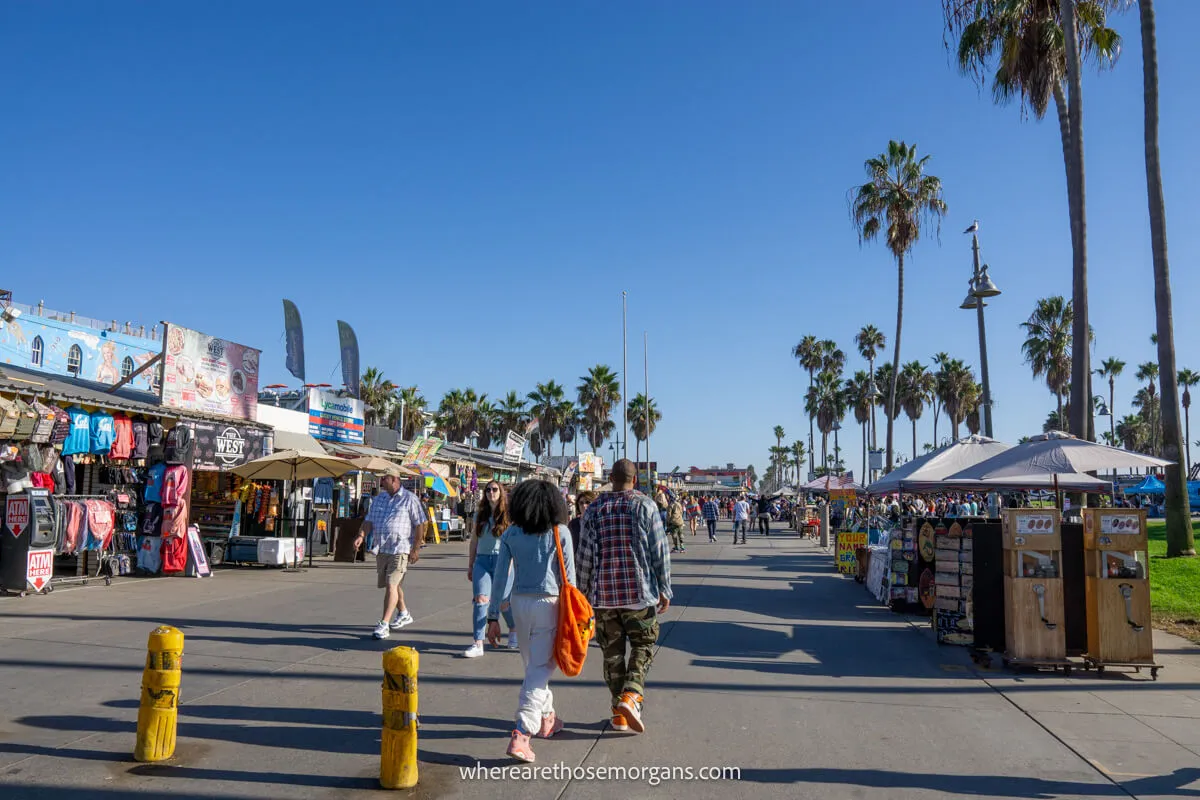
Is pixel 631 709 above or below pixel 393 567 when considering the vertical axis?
below

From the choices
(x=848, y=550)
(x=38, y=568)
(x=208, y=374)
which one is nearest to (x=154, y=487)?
(x=38, y=568)

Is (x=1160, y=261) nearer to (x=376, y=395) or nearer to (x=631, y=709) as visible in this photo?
(x=631, y=709)

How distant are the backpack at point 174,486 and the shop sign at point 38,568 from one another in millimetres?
2770

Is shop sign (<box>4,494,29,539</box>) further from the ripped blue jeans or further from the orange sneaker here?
the orange sneaker

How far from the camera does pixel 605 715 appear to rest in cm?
608

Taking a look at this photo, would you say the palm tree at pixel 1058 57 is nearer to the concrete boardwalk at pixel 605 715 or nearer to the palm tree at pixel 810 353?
the concrete boardwalk at pixel 605 715

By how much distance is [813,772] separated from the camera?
Answer: 15.9 ft

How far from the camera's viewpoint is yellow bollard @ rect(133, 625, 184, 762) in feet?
15.8

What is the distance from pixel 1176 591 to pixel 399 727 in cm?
1291

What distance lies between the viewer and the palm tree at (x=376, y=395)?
2068 inches

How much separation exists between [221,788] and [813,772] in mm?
3287

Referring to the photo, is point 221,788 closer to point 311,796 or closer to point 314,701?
point 311,796

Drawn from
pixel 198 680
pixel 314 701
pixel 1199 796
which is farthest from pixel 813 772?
pixel 198 680

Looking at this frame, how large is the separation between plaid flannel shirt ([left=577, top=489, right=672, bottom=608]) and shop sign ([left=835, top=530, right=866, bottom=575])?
12417 mm
